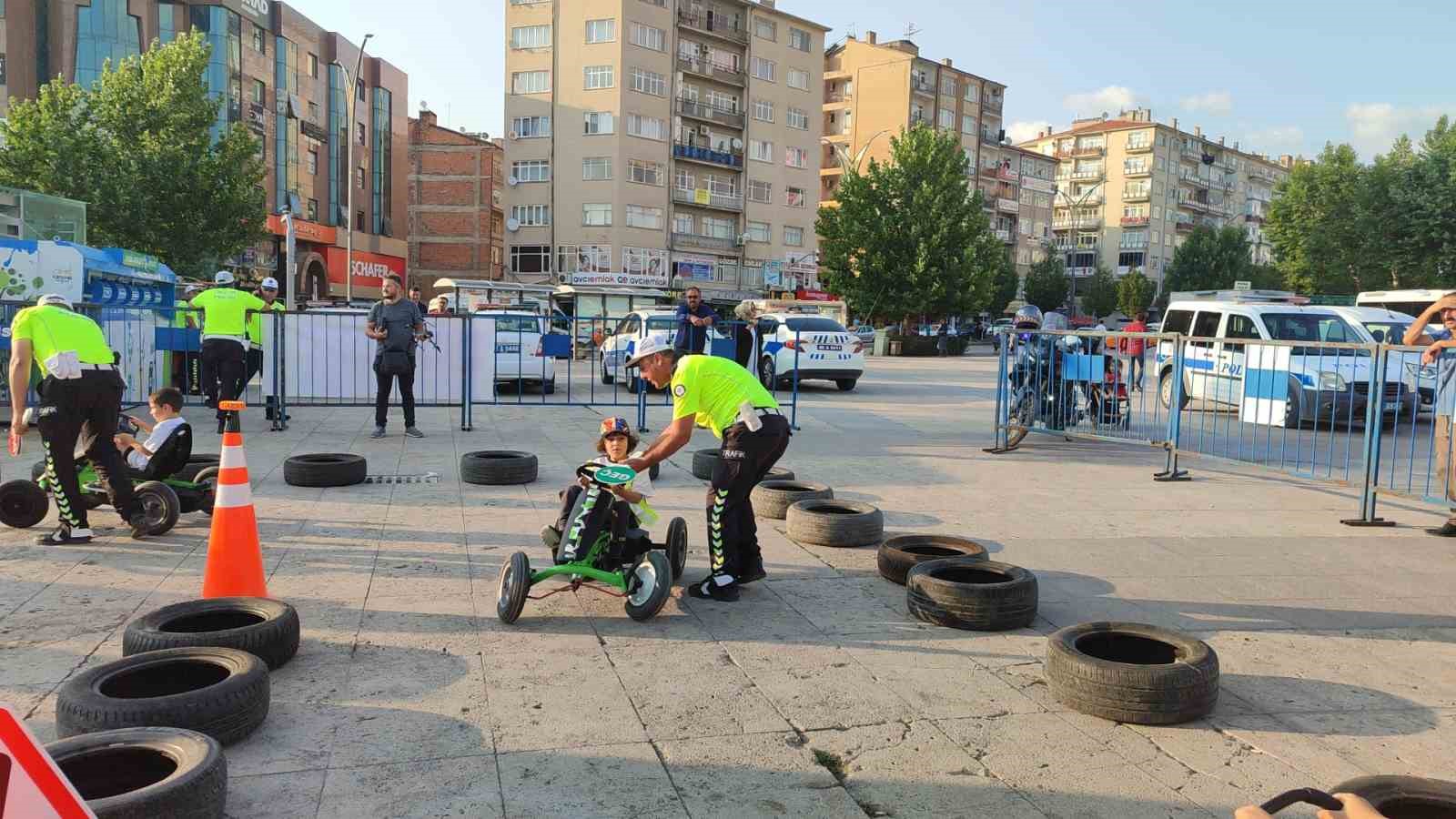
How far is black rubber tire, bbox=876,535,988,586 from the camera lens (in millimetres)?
6117

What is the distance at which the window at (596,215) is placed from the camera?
198 ft

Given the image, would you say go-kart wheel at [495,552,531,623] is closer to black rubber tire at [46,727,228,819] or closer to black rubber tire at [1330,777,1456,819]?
black rubber tire at [46,727,228,819]

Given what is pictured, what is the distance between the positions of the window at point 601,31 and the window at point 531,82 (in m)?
3.46

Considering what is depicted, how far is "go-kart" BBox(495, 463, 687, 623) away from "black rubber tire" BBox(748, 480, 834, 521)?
102 inches

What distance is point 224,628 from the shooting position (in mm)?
4719

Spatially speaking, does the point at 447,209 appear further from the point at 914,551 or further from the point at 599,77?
the point at 914,551

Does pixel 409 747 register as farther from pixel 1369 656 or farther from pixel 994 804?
pixel 1369 656

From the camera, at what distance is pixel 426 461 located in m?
10.6

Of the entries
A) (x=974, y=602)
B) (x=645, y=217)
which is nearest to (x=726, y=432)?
(x=974, y=602)

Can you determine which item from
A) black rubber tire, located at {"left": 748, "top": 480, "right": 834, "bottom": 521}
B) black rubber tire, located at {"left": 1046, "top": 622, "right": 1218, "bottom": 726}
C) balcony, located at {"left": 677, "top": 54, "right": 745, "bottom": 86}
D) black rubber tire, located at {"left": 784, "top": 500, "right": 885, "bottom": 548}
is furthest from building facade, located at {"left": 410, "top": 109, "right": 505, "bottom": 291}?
black rubber tire, located at {"left": 1046, "top": 622, "right": 1218, "bottom": 726}

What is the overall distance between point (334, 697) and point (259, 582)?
1474 millimetres

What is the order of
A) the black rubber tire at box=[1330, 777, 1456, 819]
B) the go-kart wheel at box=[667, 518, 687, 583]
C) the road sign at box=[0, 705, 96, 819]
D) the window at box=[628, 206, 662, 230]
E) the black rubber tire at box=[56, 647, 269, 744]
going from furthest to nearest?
the window at box=[628, 206, 662, 230] < the go-kart wheel at box=[667, 518, 687, 583] < the black rubber tire at box=[56, 647, 269, 744] < the black rubber tire at box=[1330, 777, 1456, 819] < the road sign at box=[0, 705, 96, 819]

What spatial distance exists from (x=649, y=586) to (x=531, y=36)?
62.7 meters

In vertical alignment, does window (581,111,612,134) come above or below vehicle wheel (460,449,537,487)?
above
